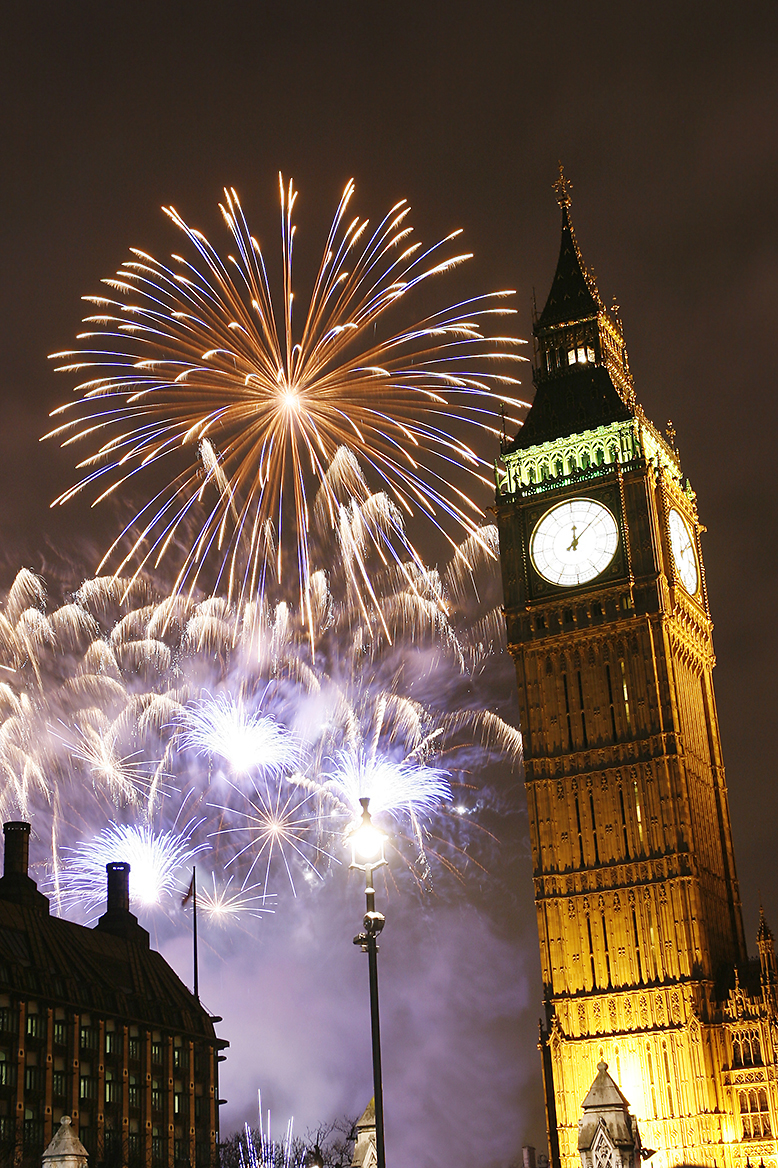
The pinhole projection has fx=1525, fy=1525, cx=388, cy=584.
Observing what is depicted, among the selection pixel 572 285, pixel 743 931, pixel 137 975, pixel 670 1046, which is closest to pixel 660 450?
pixel 572 285

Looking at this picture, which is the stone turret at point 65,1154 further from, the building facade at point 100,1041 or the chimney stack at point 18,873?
the chimney stack at point 18,873

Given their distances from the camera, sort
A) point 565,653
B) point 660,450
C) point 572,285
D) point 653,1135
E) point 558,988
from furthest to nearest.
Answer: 1. point 572,285
2. point 660,450
3. point 565,653
4. point 558,988
5. point 653,1135

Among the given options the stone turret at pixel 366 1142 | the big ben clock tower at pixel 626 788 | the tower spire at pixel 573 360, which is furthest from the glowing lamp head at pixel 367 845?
the tower spire at pixel 573 360

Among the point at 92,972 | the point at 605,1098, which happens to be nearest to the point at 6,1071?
the point at 92,972

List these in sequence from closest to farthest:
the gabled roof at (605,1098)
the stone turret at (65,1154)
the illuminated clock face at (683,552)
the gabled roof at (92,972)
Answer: the gabled roof at (605,1098) → the stone turret at (65,1154) → the gabled roof at (92,972) → the illuminated clock face at (683,552)

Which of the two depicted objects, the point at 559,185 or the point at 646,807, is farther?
the point at 559,185

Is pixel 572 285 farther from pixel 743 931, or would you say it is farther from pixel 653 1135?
pixel 653 1135
